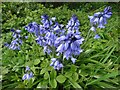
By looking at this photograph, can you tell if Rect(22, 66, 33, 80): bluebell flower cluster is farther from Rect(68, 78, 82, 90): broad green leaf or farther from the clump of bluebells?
Rect(68, 78, 82, 90): broad green leaf

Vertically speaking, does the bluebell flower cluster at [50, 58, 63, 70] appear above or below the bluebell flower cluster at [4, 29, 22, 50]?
below

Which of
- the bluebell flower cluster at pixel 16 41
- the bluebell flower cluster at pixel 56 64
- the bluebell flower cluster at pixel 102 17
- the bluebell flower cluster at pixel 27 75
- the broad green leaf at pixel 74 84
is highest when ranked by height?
the bluebell flower cluster at pixel 102 17

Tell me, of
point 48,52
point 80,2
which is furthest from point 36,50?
point 80,2

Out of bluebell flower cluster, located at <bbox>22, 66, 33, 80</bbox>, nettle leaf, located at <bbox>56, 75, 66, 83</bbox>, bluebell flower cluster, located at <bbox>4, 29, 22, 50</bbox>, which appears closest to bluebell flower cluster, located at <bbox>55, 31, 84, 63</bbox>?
nettle leaf, located at <bbox>56, 75, 66, 83</bbox>

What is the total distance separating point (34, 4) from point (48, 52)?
2.62 m

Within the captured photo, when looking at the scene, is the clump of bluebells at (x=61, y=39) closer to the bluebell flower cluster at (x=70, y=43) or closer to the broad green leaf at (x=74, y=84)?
the bluebell flower cluster at (x=70, y=43)

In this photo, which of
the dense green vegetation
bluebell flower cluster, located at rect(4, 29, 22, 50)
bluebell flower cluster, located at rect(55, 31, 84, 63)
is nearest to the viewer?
bluebell flower cluster, located at rect(55, 31, 84, 63)

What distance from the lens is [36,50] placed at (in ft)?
8.64

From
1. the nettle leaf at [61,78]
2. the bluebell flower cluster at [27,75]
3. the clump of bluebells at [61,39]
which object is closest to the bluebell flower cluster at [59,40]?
the clump of bluebells at [61,39]

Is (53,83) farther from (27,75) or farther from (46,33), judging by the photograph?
(46,33)

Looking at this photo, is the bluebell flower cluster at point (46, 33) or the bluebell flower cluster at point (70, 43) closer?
the bluebell flower cluster at point (70, 43)

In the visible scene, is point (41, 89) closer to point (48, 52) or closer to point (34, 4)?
point (48, 52)

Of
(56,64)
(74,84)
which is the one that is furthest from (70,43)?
(74,84)

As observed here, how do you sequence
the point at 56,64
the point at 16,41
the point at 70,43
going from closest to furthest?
the point at 70,43, the point at 56,64, the point at 16,41
